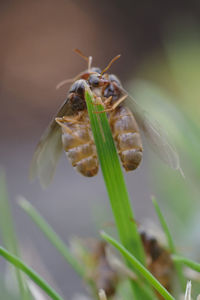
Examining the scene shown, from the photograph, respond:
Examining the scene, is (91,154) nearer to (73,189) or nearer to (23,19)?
(73,189)

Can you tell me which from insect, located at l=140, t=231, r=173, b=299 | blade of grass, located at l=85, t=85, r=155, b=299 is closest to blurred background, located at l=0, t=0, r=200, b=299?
insect, located at l=140, t=231, r=173, b=299

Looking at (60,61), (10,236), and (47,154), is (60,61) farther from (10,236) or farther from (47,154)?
(10,236)

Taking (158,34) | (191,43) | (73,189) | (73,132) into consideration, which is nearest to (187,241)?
(73,132)

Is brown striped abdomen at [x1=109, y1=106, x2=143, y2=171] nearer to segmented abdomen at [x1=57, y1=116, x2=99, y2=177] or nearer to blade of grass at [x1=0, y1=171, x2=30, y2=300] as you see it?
segmented abdomen at [x1=57, y1=116, x2=99, y2=177]

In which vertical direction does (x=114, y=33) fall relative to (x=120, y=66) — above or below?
above

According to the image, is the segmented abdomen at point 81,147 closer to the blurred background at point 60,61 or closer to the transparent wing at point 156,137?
the transparent wing at point 156,137

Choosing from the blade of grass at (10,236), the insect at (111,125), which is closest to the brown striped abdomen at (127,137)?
the insect at (111,125)
